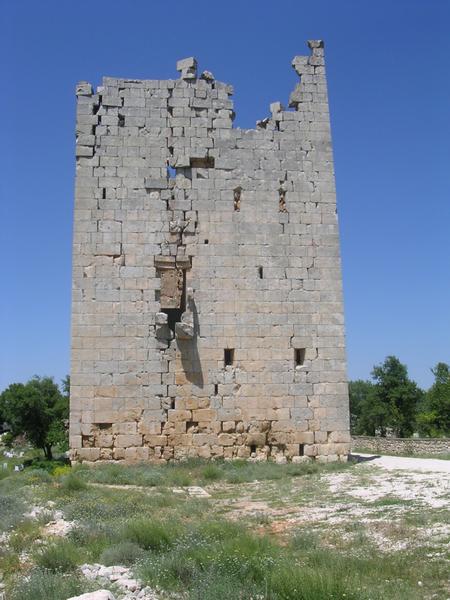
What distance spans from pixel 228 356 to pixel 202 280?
1.69m

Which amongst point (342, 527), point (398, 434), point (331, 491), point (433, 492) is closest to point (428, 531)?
point (342, 527)

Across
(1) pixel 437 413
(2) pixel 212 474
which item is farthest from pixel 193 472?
(1) pixel 437 413

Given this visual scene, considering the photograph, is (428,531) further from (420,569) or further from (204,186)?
(204,186)

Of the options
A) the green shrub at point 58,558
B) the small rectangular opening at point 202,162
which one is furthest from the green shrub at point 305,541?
the small rectangular opening at point 202,162

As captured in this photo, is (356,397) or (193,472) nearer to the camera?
(193,472)

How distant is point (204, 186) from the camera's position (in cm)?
1295

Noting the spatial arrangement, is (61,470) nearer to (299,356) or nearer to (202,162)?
(299,356)

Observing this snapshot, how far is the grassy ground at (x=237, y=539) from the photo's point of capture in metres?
4.43

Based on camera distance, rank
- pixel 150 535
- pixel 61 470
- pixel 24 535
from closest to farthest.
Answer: pixel 150 535, pixel 24 535, pixel 61 470

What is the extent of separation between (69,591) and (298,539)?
236 centimetres

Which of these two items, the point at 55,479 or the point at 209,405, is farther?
the point at 209,405

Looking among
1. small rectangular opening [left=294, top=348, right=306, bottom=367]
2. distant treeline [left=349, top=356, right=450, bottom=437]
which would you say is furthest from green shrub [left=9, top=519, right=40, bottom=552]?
distant treeline [left=349, top=356, right=450, bottom=437]

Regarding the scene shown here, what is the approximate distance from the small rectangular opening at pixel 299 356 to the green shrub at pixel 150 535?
273 inches

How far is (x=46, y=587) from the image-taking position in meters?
4.49
